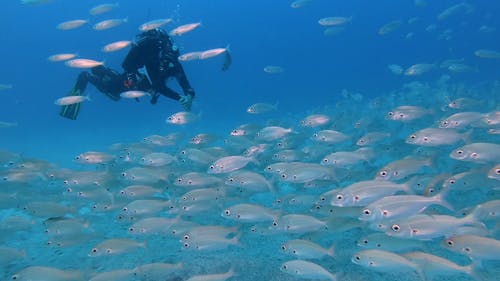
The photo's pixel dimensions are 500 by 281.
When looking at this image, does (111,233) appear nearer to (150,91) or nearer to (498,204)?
(150,91)

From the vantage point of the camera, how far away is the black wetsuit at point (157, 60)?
31.4ft

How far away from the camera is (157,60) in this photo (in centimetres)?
972

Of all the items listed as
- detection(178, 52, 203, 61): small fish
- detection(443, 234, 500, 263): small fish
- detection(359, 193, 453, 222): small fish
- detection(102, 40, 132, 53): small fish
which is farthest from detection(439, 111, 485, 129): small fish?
detection(102, 40, 132, 53): small fish

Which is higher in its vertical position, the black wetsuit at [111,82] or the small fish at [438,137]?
the black wetsuit at [111,82]

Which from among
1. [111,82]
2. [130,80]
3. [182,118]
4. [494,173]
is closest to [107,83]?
[111,82]

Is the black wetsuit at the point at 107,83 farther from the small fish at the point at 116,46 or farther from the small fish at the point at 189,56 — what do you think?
the small fish at the point at 189,56

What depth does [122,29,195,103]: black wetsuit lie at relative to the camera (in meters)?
9.57

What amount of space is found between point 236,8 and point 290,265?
9183 cm

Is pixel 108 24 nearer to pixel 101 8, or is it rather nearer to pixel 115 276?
pixel 101 8

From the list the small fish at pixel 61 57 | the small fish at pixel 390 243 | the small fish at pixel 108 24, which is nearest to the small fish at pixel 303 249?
the small fish at pixel 390 243

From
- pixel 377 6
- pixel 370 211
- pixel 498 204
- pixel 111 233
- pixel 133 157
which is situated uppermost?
pixel 370 211

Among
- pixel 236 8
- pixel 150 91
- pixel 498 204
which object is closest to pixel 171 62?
pixel 150 91

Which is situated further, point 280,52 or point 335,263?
point 280,52

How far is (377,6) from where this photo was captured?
9856 centimetres
